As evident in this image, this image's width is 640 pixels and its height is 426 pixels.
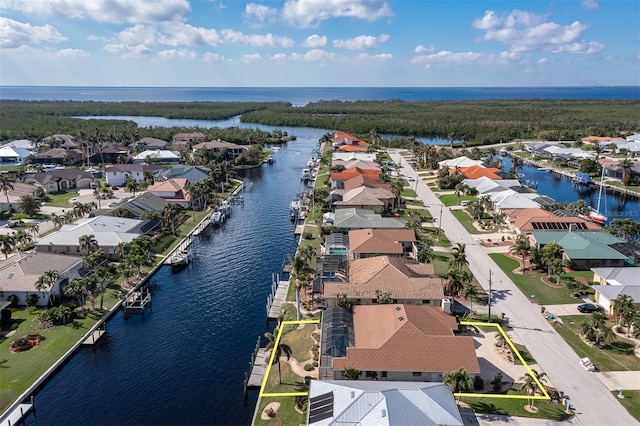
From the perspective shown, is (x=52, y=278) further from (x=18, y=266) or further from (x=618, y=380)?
(x=618, y=380)

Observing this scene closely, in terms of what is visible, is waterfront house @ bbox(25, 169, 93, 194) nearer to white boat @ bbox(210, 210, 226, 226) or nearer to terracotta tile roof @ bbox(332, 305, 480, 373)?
white boat @ bbox(210, 210, 226, 226)

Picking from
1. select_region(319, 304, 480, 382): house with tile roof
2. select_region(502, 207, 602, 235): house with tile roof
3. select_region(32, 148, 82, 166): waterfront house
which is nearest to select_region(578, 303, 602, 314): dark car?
select_region(319, 304, 480, 382): house with tile roof

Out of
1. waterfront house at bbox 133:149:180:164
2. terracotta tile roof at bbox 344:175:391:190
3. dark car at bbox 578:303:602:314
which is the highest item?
waterfront house at bbox 133:149:180:164

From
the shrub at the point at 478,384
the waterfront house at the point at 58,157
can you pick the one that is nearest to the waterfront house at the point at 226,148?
the waterfront house at the point at 58,157

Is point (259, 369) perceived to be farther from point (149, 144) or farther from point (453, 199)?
point (149, 144)

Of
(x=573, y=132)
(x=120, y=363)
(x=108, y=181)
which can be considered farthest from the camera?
(x=573, y=132)

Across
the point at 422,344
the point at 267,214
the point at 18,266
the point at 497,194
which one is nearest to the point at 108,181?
the point at 267,214

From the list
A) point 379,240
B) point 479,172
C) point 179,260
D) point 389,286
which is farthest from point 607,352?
point 479,172
